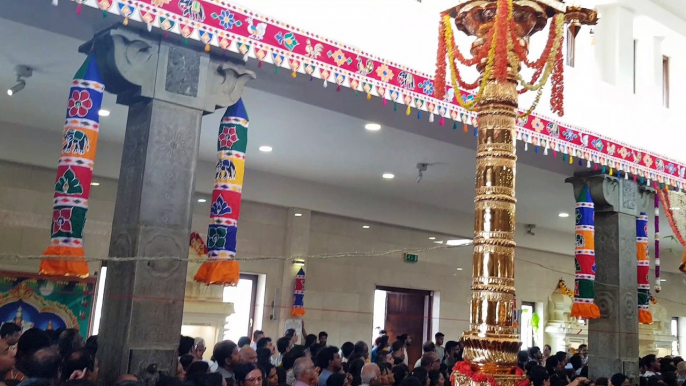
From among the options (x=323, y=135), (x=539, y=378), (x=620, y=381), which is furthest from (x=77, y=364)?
(x=620, y=381)

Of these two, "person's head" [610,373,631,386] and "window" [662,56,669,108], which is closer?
"person's head" [610,373,631,386]

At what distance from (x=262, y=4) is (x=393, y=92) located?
1439mm

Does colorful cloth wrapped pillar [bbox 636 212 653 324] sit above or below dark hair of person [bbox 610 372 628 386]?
above

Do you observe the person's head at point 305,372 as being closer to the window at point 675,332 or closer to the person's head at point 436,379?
the person's head at point 436,379

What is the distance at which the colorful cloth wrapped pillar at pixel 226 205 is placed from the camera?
5191 mm

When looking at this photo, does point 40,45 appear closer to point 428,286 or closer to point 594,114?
point 594,114

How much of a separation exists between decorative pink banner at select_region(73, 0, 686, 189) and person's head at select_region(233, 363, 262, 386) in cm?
240

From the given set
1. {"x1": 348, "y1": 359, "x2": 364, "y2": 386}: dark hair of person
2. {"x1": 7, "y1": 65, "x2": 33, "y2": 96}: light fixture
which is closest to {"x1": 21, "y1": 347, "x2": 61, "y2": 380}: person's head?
{"x1": 348, "y1": 359, "x2": 364, "y2": 386}: dark hair of person

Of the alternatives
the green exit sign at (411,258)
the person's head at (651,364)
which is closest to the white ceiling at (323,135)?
the green exit sign at (411,258)

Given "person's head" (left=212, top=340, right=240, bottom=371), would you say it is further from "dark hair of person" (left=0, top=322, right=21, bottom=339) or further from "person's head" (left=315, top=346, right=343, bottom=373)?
"dark hair of person" (left=0, top=322, right=21, bottom=339)

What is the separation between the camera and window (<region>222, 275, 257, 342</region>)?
10625 mm

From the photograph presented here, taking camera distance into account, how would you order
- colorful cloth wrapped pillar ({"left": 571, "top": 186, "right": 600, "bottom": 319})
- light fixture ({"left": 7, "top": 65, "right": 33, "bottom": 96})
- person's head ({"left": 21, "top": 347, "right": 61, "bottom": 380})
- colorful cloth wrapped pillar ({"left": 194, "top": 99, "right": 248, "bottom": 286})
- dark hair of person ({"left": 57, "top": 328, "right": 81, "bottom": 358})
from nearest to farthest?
person's head ({"left": 21, "top": 347, "right": 61, "bottom": 380})
colorful cloth wrapped pillar ({"left": 194, "top": 99, "right": 248, "bottom": 286})
dark hair of person ({"left": 57, "top": 328, "right": 81, "bottom": 358})
light fixture ({"left": 7, "top": 65, "right": 33, "bottom": 96})
colorful cloth wrapped pillar ({"left": 571, "top": 186, "right": 600, "bottom": 319})

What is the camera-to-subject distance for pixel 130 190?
194 inches

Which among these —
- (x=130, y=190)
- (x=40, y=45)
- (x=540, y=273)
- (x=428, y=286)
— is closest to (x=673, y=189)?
(x=428, y=286)
